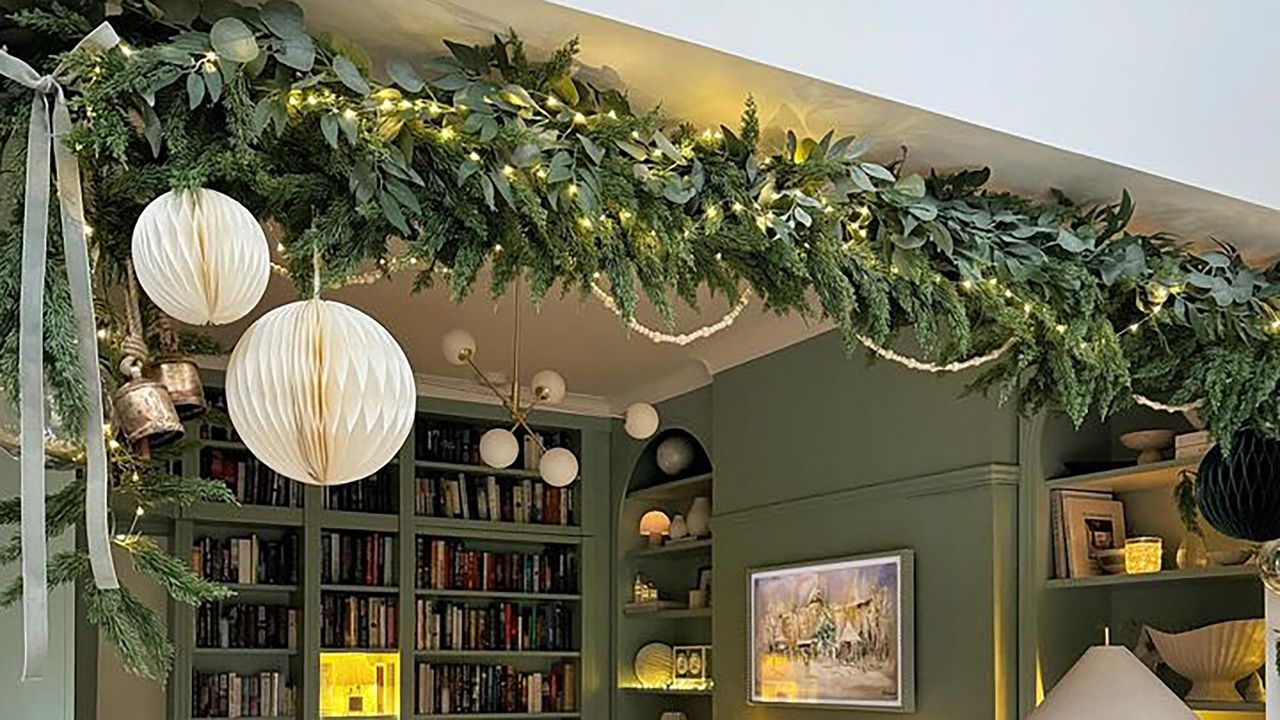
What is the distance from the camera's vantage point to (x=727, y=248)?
7.86 ft

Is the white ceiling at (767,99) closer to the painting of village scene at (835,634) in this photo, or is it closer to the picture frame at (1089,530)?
the picture frame at (1089,530)

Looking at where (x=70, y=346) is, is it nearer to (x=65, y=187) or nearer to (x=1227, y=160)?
(x=65, y=187)

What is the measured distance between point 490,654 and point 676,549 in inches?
41.2

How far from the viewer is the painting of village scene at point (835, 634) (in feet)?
16.9

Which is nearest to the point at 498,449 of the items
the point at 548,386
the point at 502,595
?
the point at 548,386

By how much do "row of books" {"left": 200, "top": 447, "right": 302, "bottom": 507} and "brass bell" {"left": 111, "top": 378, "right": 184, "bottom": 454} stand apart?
4697mm

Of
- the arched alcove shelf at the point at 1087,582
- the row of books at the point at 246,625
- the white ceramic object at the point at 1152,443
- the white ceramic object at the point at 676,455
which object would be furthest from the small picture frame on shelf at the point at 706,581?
the white ceramic object at the point at 1152,443

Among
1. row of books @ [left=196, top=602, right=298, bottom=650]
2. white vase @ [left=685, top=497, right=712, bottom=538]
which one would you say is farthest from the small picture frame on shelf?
row of books @ [left=196, top=602, right=298, bottom=650]

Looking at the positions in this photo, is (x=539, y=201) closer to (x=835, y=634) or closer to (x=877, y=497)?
(x=877, y=497)

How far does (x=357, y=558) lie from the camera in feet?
23.1

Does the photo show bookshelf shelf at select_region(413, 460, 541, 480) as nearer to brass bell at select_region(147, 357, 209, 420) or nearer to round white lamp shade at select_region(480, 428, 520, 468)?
round white lamp shade at select_region(480, 428, 520, 468)

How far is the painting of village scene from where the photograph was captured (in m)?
5.14

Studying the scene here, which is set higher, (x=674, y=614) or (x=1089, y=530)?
(x=1089, y=530)

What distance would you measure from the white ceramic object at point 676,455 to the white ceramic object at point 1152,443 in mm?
2707
